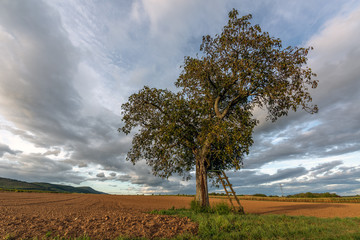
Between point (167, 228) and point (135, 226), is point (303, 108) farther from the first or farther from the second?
point (135, 226)

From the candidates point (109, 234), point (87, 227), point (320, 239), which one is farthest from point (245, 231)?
point (87, 227)

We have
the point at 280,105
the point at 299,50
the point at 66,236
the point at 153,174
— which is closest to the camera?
the point at 66,236

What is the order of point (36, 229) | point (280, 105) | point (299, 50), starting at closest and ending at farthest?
point (36, 229) < point (299, 50) < point (280, 105)

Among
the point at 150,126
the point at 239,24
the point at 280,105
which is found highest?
the point at 239,24

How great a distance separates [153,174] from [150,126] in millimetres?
5284

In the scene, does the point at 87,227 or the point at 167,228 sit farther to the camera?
the point at 167,228

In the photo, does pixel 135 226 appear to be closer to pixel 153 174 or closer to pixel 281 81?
pixel 153 174

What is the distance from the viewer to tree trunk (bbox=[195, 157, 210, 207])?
18.8 meters

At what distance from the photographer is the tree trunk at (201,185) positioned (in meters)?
18.8

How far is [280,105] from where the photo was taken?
780 inches

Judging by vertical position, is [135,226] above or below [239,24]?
below

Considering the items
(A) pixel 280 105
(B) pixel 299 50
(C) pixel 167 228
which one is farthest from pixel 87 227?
(B) pixel 299 50

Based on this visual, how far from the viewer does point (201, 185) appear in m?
19.3

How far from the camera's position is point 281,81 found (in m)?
18.9
